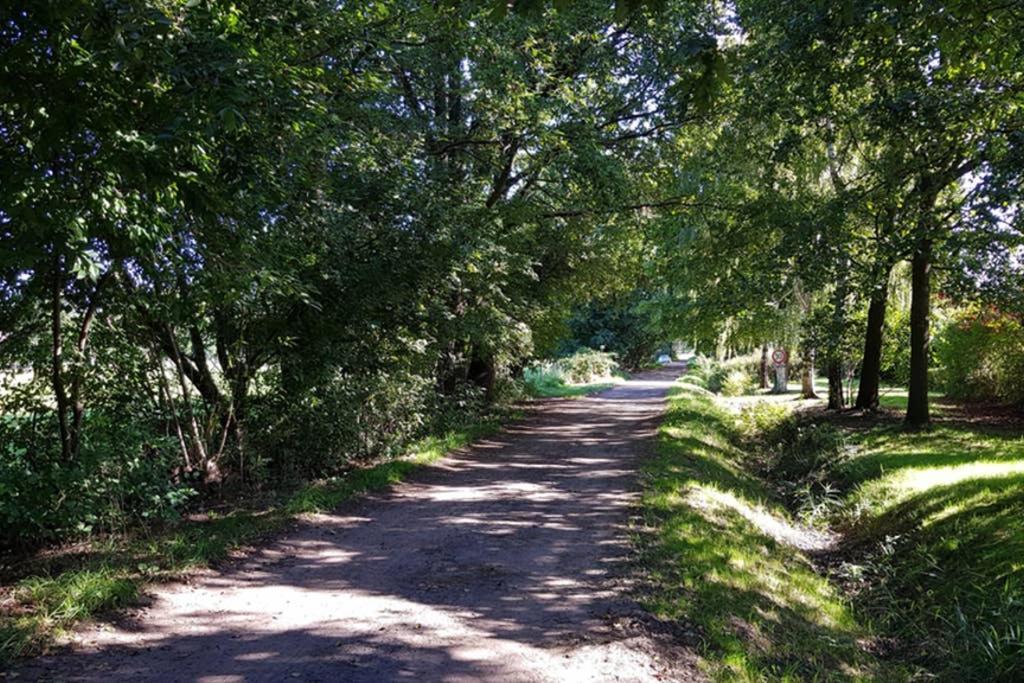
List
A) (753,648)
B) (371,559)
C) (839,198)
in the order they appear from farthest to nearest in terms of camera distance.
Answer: (839,198), (371,559), (753,648)

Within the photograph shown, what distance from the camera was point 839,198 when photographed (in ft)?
41.4

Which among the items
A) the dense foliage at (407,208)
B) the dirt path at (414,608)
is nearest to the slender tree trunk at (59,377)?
the dense foliage at (407,208)

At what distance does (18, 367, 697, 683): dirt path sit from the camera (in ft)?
14.8

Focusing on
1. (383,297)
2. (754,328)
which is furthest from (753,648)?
(754,328)

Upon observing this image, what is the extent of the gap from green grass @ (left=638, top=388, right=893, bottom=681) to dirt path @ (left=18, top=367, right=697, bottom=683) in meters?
0.38

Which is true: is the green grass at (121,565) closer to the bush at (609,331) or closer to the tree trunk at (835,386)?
the tree trunk at (835,386)

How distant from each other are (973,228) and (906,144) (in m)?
2.30

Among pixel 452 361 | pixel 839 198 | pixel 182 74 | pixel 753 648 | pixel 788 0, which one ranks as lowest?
pixel 753 648

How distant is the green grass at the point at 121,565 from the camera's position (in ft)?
15.8

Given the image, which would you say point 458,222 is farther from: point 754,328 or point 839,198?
point 754,328

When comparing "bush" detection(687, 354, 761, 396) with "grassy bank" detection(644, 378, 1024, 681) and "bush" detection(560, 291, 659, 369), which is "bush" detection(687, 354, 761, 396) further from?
"grassy bank" detection(644, 378, 1024, 681)

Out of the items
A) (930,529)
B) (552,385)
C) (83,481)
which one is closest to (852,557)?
(930,529)

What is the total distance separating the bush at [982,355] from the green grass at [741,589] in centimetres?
1180

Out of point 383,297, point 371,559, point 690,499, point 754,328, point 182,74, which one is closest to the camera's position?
point 182,74
